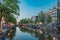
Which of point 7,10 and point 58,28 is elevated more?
point 7,10

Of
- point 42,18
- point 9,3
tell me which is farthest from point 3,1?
point 42,18

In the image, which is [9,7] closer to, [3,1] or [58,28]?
[3,1]

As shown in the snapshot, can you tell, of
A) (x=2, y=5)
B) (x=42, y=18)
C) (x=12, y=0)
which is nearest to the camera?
(x=2, y=5)

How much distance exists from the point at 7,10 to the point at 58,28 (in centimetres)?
965

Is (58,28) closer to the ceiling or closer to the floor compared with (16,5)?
closer to the floor

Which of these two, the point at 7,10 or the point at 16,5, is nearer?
the point at 7,10

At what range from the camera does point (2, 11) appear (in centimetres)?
3011

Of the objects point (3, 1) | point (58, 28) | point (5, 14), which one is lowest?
point (58, 28)

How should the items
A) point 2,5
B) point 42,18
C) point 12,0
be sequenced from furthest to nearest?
point 42,18
point 12,0
point 2,5

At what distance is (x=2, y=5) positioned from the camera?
96.7ft

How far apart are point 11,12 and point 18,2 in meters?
2.74

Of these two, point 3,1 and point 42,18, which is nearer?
point 3,1

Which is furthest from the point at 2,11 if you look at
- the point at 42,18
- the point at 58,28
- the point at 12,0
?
the point at 42,18

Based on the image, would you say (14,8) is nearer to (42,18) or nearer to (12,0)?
(12,0)
